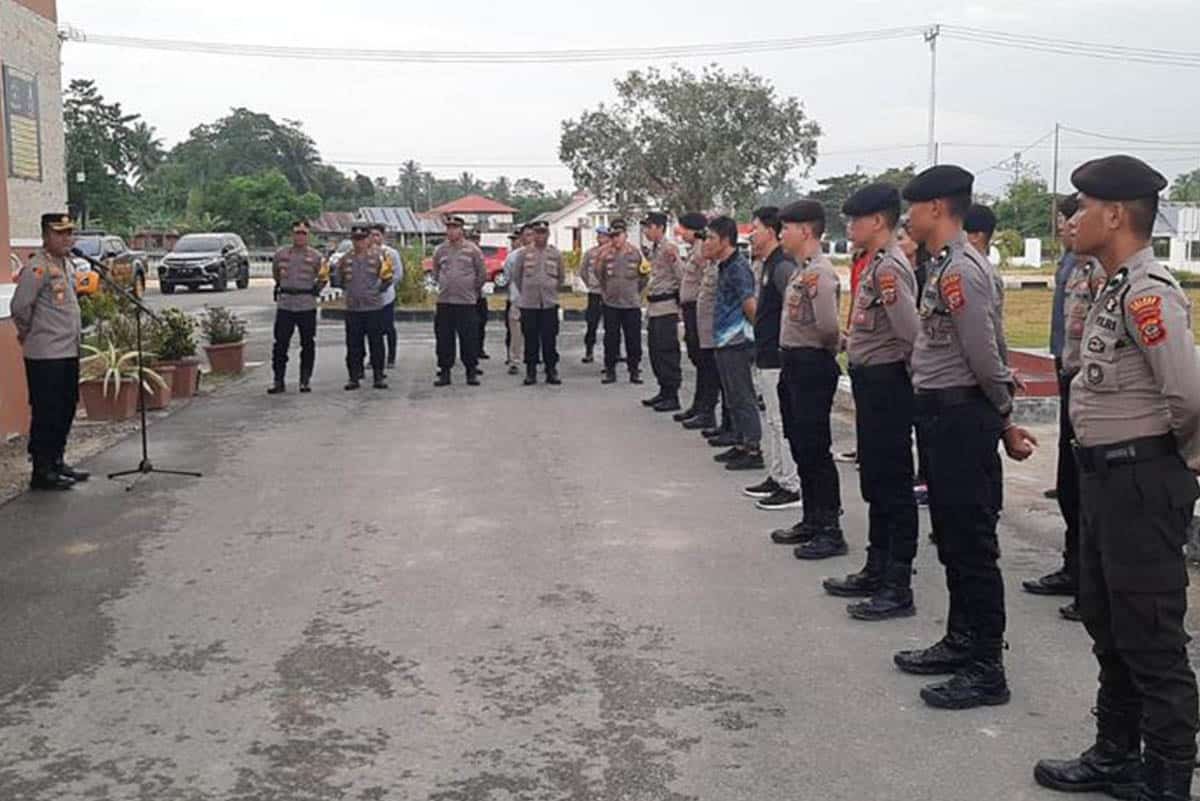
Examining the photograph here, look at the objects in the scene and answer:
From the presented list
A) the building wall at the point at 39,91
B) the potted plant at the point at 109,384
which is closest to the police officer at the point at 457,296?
the potted plant at the point at 109,384

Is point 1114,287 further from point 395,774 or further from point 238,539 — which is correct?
point 238,539

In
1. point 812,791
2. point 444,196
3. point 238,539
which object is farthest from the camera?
point 444,196

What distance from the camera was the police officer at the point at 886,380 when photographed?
548 cm

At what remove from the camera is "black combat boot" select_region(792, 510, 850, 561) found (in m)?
6.55

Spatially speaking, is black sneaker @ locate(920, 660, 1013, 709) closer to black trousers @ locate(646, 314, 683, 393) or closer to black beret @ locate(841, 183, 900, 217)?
black beret @ locate(841, 183, 900, 217)

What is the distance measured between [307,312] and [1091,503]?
10.3 meters

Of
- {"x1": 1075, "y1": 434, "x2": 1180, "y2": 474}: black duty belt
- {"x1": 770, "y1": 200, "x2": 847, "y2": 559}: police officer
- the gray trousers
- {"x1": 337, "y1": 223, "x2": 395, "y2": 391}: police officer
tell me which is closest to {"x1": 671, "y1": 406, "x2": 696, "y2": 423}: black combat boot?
the gray trousers

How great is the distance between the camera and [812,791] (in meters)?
3.79

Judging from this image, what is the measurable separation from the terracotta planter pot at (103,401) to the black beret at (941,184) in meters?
8.28

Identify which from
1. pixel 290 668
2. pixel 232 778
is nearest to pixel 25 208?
pixel 290 668

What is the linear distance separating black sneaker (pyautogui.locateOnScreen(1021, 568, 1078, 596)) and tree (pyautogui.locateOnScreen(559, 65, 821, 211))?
33.2 m

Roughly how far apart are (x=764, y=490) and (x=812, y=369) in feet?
5.54

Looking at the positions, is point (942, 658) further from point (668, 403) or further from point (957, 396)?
point (668, 403)

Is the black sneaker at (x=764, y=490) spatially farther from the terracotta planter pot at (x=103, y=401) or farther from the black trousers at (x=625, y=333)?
the terracotta planter pot at (x=103, y=401)
